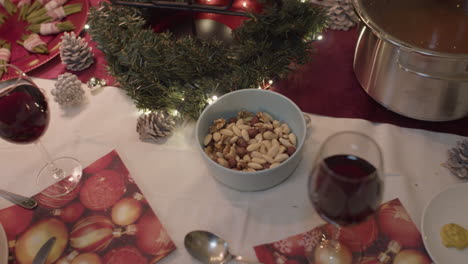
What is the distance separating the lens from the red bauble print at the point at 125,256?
60cm

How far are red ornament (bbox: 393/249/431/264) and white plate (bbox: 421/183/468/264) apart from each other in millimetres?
18

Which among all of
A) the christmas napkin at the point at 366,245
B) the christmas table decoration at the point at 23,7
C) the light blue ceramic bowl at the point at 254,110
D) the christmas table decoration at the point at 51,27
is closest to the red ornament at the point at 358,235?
the christmas napkin at the point at 366,245

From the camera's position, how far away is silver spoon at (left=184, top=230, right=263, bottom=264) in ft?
1.91

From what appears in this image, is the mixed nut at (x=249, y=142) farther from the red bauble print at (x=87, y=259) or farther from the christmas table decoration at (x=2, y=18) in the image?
the christmas table decoration at (x=2, y=18)

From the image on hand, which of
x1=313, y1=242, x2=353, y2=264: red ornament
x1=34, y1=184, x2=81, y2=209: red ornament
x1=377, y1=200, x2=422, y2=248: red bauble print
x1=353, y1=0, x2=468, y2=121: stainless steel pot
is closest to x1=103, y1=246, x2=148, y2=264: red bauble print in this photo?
x1=34, y1=184, x2=81, y2=209: red ornament

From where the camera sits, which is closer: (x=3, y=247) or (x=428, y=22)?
(x=3, y=247)

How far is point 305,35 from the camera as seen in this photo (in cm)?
79

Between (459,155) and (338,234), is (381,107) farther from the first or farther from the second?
(338,234)

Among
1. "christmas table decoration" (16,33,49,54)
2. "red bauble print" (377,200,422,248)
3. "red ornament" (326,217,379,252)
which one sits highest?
"christmas table decoration" (16,33,49,54)

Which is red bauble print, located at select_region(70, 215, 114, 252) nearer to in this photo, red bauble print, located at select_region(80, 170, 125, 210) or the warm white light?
red bauble print, located at select_region(80, 170, 125, 210)

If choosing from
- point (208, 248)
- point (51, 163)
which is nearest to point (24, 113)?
point (51, 163)

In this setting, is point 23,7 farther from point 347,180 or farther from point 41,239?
point 347,180

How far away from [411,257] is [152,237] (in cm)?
39

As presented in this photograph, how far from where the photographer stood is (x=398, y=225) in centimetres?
60
